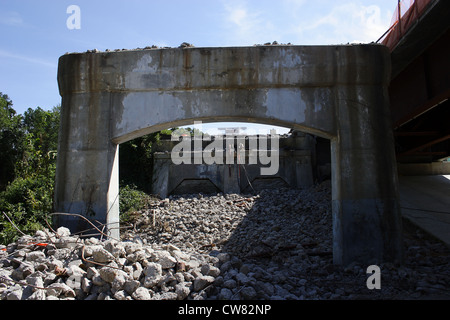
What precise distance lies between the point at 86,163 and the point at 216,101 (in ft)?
8.49

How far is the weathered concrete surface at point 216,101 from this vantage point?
19.0 feet

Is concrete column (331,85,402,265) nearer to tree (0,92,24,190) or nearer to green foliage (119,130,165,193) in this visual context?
green foliage (119,130,165,193)

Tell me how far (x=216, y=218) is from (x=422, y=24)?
6.84m

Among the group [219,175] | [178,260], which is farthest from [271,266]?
[219,175]

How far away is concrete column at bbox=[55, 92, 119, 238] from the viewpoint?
5.79 metres

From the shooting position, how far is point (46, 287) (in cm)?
392

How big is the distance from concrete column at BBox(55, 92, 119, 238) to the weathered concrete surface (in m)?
0.02

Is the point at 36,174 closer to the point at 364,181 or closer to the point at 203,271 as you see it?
the point at 203,271

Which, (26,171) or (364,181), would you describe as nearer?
(364,181)

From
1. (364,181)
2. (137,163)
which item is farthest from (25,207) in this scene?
(364,181)

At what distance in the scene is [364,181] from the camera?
5.66m

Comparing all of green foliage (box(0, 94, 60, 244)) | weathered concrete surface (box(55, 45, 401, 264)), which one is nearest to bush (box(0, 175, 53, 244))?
green foliage (box(0, 94, 60, 244))

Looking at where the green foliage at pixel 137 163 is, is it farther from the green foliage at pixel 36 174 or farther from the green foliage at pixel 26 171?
the green foliage at pixel 26 171
